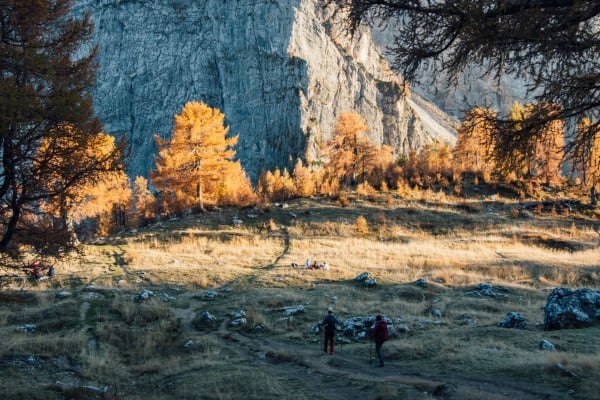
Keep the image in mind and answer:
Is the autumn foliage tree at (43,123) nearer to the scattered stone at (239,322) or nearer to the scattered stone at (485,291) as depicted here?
the scattered stone at (239,322)

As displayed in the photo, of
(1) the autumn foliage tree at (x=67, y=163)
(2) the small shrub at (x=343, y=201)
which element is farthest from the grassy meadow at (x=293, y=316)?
(2) the small shrub at (x=343, y=201)

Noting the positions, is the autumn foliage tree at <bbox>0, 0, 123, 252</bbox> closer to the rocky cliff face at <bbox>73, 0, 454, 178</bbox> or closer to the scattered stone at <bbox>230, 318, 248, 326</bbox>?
the scattered stone at <bbox>230, 318, 248, 326</bbox>

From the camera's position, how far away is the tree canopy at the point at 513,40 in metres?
5.87

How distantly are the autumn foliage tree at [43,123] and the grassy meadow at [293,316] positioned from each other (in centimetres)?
186

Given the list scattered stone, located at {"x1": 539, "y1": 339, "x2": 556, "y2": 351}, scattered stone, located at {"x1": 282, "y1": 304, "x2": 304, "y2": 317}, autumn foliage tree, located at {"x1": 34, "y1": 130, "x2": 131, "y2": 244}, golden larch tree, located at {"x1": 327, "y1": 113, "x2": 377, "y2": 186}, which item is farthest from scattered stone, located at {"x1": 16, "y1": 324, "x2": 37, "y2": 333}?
golden larch tree, located at {"x1": 327, "y1": 113, "x2": 377, "y2": 186}

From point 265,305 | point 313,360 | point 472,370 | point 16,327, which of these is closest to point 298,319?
point 265,305

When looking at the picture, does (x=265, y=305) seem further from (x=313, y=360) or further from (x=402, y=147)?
(x=402, y=147)

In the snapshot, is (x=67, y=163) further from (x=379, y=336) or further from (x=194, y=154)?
(x=194, y=154)

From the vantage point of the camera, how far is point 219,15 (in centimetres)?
13888

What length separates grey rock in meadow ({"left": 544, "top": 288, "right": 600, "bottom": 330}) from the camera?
13664 millimetres

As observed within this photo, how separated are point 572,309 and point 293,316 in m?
9.15

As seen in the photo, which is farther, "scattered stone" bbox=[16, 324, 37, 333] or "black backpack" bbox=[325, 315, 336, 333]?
"scattered stone" bbox=[16, 324, 37, 333]

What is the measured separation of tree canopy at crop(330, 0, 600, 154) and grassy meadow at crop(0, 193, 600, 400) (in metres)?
5.28

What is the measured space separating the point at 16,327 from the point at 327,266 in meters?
14.0
